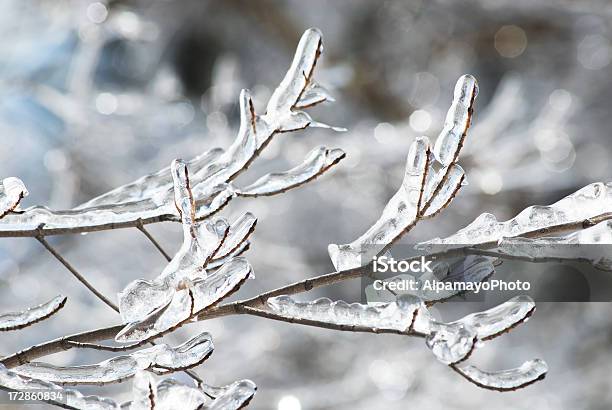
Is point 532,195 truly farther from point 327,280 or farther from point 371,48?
point 327,280

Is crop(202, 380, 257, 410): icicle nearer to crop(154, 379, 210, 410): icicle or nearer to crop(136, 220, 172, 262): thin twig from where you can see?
crop(154, 379, 210, 410): icicle

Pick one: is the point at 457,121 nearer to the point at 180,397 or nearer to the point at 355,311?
the point at 355,311

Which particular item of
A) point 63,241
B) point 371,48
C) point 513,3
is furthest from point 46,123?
point 513,3

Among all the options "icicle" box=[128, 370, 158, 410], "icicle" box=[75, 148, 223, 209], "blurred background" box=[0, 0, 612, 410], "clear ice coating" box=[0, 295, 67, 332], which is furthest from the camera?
"blurred background" box=[0, 0, 612, 410]

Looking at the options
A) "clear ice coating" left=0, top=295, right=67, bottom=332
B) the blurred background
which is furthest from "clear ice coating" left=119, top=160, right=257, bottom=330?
the blurred background

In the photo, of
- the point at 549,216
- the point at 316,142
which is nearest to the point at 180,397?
the point at 549,216

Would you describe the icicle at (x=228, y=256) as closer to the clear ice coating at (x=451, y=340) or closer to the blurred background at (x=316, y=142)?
the clear ice coating at (x=451, y=340)
